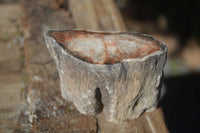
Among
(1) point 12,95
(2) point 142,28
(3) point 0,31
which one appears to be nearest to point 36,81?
(1) point 12,95

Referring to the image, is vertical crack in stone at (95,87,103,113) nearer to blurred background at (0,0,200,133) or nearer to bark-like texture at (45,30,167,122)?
bark-like texture at (45,30,167,122)

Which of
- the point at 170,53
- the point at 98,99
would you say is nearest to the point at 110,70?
the point at 98,99

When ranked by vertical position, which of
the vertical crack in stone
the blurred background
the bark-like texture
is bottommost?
the blurred background

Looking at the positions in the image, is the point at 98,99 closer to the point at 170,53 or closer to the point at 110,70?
the point at 110,70

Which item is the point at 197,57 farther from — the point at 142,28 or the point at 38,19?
the point at 38,19

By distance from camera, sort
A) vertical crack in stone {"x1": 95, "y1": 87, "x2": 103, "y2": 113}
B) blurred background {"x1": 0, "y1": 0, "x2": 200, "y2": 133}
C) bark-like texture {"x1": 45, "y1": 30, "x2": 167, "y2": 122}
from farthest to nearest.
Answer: blurred background {"x1": 0, "y1": 0, "x2": 200, "y2": 133} → vertical crack in stone {"x1": 95, "y1": 87, "x2": 103, "y2": 113} → bark-like texture {"x1": 45, "y1": 30, "x2": 167, "y2": 122}

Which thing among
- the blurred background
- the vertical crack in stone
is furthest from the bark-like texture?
the blurred background

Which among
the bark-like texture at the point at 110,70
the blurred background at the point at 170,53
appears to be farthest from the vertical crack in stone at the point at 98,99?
the blurred background at the point at 170,53
